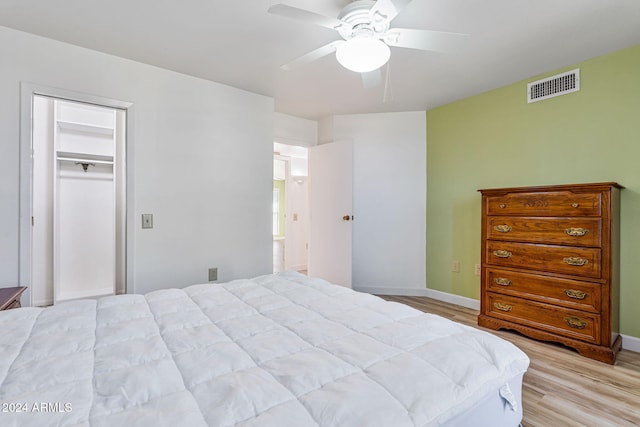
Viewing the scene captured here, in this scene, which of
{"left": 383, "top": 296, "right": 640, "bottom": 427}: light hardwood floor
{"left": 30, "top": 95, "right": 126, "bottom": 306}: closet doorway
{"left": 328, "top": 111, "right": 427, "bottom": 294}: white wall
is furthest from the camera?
{"left": 328, "top": 111, "right": 427, "bottom": 294}: white wall

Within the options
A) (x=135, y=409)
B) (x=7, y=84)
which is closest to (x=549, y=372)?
(x=135, y=409)

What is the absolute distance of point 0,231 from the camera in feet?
7.07

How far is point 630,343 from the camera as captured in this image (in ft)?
7.64

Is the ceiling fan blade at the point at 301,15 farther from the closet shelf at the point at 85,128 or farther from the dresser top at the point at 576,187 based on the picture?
the closet shelf at the point at 85,128

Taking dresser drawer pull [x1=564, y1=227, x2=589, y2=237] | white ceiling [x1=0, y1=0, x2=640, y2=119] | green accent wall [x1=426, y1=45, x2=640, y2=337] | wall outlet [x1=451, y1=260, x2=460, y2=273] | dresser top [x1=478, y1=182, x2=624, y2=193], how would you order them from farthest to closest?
wall outlet [x1=451, y1=260, x2=460, y2=273]
green accent wall [x1=426, y1=45, x2=640, y2=337]
dresser drawer pull [x1=564, y1=227, x2=589, y2=237]
dresser top [x1=478, y1=182, x2=624, y2=193]
white ceiling [x1=0, y1=0, x2=640, y2=119]

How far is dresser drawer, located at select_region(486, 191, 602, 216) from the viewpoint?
2.20 meters

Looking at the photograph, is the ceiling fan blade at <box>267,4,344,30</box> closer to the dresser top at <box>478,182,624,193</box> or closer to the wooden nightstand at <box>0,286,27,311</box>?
the dresser top at <box>478,182,624,193</box>

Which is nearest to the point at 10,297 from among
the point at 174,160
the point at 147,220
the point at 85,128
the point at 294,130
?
the point at 147,220

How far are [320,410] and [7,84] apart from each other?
9.85ft

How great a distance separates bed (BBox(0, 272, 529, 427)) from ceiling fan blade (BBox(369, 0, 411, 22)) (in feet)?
4.68

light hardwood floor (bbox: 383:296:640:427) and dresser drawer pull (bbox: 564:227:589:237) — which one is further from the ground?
dresser drawer pull (bbox: 564:227:589:237)

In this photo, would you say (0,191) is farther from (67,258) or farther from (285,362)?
(285,362)

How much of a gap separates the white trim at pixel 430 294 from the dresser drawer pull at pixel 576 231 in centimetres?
130

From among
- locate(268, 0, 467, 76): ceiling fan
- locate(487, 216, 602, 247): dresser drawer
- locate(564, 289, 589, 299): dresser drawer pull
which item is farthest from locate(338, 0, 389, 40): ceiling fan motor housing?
locate(564, 289, 589, 299): dresser drawer pull
